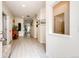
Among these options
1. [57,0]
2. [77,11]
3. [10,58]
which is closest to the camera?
[77,11]

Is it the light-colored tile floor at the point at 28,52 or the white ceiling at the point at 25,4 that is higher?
the white ceiling at the point at 25,4

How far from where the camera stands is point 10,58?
3.90 m

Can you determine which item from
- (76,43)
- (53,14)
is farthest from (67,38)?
(53,14)

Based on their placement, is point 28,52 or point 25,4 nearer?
point 28,52

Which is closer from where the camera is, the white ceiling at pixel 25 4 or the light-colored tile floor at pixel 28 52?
the light-colored tile floor at pixel 28 52

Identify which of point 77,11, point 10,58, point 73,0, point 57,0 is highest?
point 57,0

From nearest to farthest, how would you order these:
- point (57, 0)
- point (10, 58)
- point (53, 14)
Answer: point (57, 0), point (10, 58), point (53, 14)

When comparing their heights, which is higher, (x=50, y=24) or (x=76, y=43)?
(x=50, y=24)

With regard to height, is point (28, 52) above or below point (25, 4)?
below

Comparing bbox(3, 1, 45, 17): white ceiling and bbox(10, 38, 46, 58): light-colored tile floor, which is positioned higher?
bbox(3, 1, 45, 17): white ceiling

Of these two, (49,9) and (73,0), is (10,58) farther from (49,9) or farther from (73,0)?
(73,0)

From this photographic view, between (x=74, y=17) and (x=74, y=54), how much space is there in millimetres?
845

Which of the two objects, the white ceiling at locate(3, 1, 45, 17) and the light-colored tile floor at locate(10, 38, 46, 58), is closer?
the light-colored tile floor at locate(10, 38, 46, 58)

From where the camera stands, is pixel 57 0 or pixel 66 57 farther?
pixel 57 0
